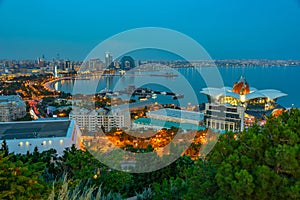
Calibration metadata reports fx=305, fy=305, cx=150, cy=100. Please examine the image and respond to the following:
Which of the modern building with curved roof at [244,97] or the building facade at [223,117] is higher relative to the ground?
the modern building with curved roof at [244,97]

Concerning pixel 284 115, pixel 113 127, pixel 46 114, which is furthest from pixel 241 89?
pixel 284 115

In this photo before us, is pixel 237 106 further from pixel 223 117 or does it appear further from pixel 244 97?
pixel 244 97

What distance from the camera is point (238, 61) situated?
36438mm

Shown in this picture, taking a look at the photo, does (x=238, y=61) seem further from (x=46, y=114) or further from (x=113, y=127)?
→ (x=113, y=127)

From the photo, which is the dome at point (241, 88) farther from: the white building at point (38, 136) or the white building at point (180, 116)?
the white building at point (38, 136)

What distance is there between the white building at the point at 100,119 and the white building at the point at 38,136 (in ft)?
5.59

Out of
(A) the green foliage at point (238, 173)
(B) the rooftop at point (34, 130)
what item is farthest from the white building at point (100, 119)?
(A) the green foliage at point (238, 173)

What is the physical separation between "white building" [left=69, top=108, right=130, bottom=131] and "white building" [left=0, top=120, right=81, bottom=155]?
5.59ft

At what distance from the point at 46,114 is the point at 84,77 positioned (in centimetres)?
1252

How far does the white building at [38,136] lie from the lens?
4244mm

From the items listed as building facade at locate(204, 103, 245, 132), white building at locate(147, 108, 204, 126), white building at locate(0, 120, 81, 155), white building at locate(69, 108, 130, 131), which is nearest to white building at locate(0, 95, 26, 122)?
white building at locate(69, 108, 130, 131)

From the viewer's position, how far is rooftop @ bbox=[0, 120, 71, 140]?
4.55 metres

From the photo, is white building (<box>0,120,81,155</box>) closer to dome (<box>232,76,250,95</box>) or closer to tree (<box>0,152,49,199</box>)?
tree (<box>0,152,49,199</box>)

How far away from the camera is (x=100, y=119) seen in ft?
23.7
